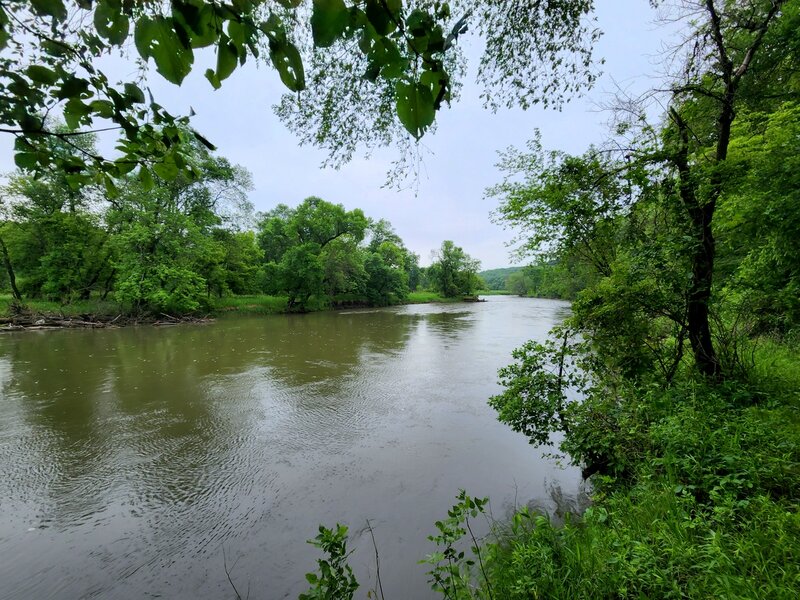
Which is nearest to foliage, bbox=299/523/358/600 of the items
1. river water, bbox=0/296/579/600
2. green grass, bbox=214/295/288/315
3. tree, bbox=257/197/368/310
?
river water, bbox=0/296/579/600

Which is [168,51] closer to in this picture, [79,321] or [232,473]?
[232,473]

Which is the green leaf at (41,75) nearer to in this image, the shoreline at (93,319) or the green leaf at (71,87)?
the green leaf at (71,87)

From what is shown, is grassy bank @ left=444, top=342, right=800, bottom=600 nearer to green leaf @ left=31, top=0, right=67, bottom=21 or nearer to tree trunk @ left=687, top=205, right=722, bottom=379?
tree trunk @ left=687, top=205, right=722, bottom=379

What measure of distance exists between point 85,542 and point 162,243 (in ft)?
78.8

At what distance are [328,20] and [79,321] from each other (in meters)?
26.0

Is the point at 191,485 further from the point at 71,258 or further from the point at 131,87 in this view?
the point at 71,258

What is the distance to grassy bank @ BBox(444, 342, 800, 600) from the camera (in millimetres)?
1729

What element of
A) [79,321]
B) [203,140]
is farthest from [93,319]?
[203,140]

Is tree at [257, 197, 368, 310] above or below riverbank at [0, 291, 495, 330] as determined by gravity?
above

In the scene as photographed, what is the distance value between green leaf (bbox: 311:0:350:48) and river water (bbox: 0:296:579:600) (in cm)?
352

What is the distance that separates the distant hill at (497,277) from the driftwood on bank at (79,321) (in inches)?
4401

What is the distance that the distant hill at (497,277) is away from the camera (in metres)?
134

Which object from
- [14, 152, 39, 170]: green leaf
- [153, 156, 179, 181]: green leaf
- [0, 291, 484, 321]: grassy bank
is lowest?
[0, 291, 484, 321]: grassy bank

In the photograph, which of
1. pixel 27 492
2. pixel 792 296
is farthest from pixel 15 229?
pixel 792 296
